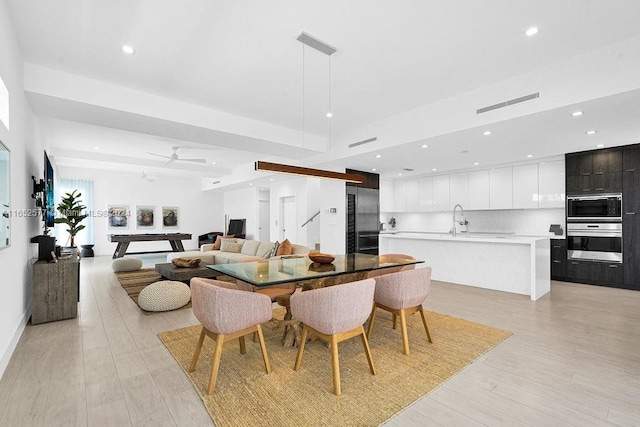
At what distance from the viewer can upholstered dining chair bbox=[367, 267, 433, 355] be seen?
111 inches

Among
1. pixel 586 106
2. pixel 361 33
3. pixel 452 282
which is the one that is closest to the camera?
pixel 361 33

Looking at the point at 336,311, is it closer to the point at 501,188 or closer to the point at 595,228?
the point at 595,228

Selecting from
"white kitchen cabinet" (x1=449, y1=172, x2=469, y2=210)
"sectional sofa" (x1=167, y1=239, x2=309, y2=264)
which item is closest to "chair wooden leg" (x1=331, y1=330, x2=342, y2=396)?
"sectional sofa" (x1=167, y1=239, x2=309, y2=264)

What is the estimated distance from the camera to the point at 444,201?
7.99 m

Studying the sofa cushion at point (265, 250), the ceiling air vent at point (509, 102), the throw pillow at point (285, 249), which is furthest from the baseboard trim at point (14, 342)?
the ceiling air vent at point (509, 102)

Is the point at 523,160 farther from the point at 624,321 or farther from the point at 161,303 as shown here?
the point at 161,303

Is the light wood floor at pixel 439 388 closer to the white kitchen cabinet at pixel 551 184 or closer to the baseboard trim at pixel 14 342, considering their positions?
the baseboard trim at pixel 14 342

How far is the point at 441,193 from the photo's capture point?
8.05 metres

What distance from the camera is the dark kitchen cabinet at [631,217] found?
5316mm

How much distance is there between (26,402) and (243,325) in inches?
56.7

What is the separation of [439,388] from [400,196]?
7.07 m

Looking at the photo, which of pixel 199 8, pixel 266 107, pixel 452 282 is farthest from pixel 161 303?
pixel 452 282

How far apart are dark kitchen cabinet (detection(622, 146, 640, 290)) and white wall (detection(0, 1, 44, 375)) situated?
8.27m

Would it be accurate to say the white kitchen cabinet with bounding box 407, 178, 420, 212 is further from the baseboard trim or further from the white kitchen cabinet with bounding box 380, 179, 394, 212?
the baseboard trim
